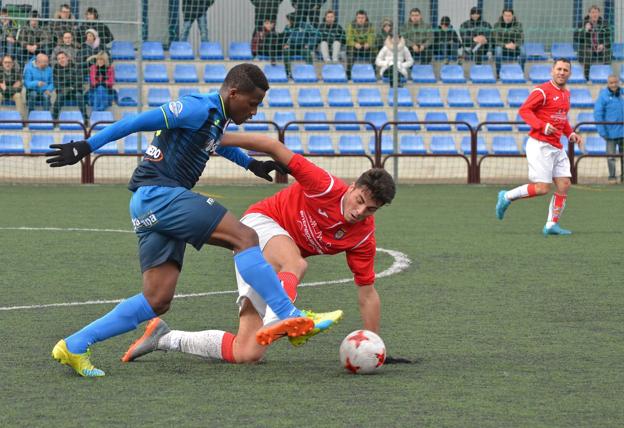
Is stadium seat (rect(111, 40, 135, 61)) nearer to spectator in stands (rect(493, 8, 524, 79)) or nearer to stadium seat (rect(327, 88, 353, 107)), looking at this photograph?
stadium seat (rect(327, 88, 353, 107))

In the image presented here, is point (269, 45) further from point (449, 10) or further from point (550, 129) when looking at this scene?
point (550, 129)

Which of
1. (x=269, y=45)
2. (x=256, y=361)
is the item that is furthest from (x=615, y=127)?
(x=256, y=361)

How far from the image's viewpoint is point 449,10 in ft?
83.9

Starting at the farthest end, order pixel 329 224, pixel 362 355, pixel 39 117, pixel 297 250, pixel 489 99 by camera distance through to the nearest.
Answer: pixel 489 99
pixel 39 117
pixel 297 250
pixel 329 224
pixel 362 355

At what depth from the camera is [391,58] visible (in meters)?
23.9

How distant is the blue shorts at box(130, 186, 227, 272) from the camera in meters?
5.74

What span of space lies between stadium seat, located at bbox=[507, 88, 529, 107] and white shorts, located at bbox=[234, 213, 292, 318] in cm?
1859

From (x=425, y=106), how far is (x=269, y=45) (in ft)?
11.1

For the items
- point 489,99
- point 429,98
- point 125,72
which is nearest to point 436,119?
point 429,98

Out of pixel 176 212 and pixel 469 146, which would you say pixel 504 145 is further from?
pixel 176 212

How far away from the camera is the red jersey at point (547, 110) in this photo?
43.7 ft

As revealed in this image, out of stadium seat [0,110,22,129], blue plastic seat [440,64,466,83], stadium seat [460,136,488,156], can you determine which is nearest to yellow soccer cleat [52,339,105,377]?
stadium seat [0,110,22,129]

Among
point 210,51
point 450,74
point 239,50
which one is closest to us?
point 210,51

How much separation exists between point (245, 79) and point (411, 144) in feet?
57.0
